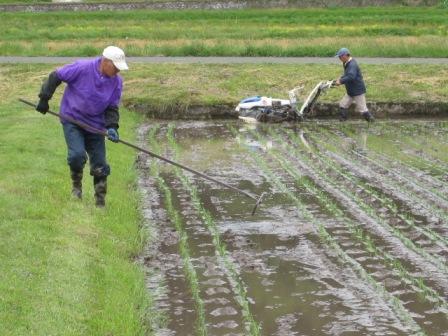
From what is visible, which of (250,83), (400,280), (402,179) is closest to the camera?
(400,280)

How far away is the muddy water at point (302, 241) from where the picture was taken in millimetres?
6258

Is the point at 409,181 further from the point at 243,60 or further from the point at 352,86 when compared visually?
the point at 243,60

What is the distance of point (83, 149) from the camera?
863 centimetres

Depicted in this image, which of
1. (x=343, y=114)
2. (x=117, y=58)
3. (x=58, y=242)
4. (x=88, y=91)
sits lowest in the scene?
(x=343, y=114)

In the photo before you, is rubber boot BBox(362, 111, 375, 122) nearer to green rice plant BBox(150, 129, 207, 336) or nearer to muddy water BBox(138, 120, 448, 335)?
muddy water BBox(138, 120, 448, 335)

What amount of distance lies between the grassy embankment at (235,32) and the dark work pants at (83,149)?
18737 millimetres

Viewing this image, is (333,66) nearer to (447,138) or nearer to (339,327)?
(447,138)

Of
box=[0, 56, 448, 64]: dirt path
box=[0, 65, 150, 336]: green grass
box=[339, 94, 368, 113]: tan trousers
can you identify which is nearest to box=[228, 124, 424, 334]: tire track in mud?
box=[0, 65, 150, 336]: green grass

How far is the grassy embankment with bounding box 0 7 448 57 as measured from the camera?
27484mm

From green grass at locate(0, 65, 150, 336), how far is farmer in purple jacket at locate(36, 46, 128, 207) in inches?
21.3

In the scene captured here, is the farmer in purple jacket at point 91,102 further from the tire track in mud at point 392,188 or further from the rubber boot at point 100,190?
the tire track in mud at point 392,188

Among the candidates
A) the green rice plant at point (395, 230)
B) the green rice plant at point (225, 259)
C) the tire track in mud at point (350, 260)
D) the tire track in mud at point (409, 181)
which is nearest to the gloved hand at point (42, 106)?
the green rice plant at point (225, 259)

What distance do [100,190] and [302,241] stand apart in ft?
7.41

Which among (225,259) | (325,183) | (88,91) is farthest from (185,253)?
(325,183)
